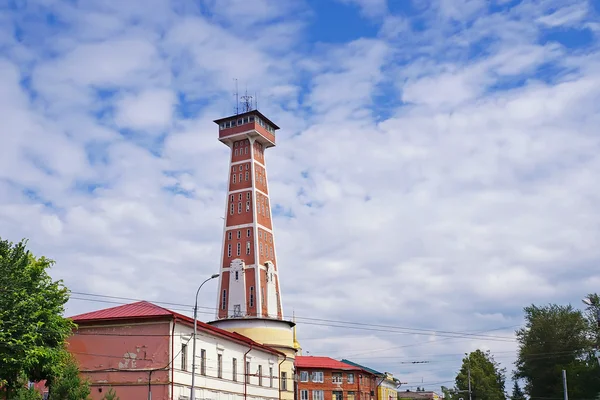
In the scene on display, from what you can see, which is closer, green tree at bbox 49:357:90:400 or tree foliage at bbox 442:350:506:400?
green tree at bbox 49:357:90:400

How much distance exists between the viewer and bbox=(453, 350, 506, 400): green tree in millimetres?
100188

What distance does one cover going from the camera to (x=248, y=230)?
281 ft

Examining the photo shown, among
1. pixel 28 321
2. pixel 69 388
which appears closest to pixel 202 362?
pixel 69 388

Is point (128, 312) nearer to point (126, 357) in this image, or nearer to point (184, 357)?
point (126, 357)

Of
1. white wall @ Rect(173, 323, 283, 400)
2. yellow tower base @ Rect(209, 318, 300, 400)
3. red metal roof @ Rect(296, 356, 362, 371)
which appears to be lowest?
white wall @ Rect(173, 323, 283, 400)

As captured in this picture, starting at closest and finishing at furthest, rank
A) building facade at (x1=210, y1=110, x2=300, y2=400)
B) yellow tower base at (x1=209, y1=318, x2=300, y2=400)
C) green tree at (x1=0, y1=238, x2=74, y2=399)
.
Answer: green tree at (x1=0, y1=238, x2=74, y2=399) → yellow tower base at (x1=209, y1=318, x2=300, y2=400) → building facade at (x1=210, y1=110, x2=300, y2=400)

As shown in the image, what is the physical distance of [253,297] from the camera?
82.5 metres

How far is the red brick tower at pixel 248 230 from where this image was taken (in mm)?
83125

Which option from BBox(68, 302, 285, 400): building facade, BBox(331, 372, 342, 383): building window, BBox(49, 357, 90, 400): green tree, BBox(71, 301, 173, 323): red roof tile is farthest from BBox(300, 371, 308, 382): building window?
BBox(49, 357, 90, 400): green tree

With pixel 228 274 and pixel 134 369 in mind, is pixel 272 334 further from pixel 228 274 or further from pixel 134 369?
pixel 134 369

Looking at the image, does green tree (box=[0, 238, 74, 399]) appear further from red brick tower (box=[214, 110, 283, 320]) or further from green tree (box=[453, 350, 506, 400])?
green tree (box=[453, 350, 506, 400])

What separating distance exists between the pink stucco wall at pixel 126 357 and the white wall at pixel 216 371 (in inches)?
34.5

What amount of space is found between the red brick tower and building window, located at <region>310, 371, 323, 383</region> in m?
10.5

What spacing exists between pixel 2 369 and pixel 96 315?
8.23 meters
